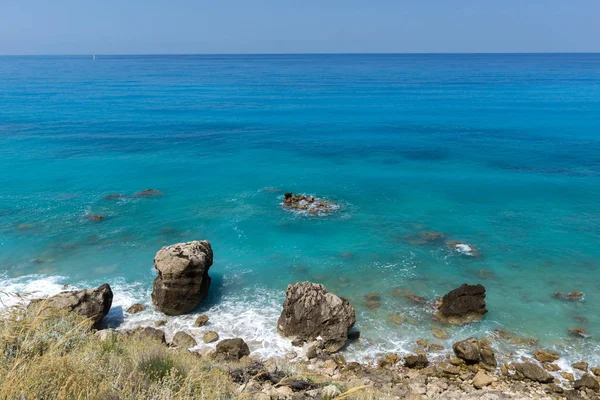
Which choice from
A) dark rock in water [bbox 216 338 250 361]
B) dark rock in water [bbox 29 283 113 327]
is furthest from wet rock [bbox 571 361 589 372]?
dark rock in water [bbox 29 283 113 327]

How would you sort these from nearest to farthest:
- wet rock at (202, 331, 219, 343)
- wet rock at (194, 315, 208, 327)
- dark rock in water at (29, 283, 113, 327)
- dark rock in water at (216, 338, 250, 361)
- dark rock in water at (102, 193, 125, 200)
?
dark rock in water at (216, 338, 250, 361) → wet rock at (202, 331, 219, 343) → dark rock in water at (29, 283, 113, 327) → wet rock at (194, 315, 208, 327) → dark rock in water at (102, 193, 125, 200)

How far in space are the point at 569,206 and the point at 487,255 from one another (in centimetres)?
1203

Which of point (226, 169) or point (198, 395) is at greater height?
point (198, 395)

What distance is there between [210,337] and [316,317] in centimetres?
473

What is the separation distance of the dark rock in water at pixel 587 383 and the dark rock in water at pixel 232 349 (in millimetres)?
12371

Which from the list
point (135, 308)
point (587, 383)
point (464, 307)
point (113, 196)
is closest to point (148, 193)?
point (113, 196)

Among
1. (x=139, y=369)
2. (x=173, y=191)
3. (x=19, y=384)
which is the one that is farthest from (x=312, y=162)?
(x=19, y=384)

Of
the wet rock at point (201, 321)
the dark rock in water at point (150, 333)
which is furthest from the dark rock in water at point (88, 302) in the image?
the wet rock at point (201, 321)

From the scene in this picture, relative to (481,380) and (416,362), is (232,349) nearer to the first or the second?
(416,362)

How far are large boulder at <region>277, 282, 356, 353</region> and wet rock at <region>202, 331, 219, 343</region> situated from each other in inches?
110

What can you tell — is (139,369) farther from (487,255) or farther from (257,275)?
(487,255)

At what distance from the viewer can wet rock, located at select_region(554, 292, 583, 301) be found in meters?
20.2

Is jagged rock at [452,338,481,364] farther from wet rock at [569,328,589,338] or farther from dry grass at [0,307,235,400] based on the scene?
dry grass at [0,307,235,400]

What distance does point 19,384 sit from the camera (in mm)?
5676
